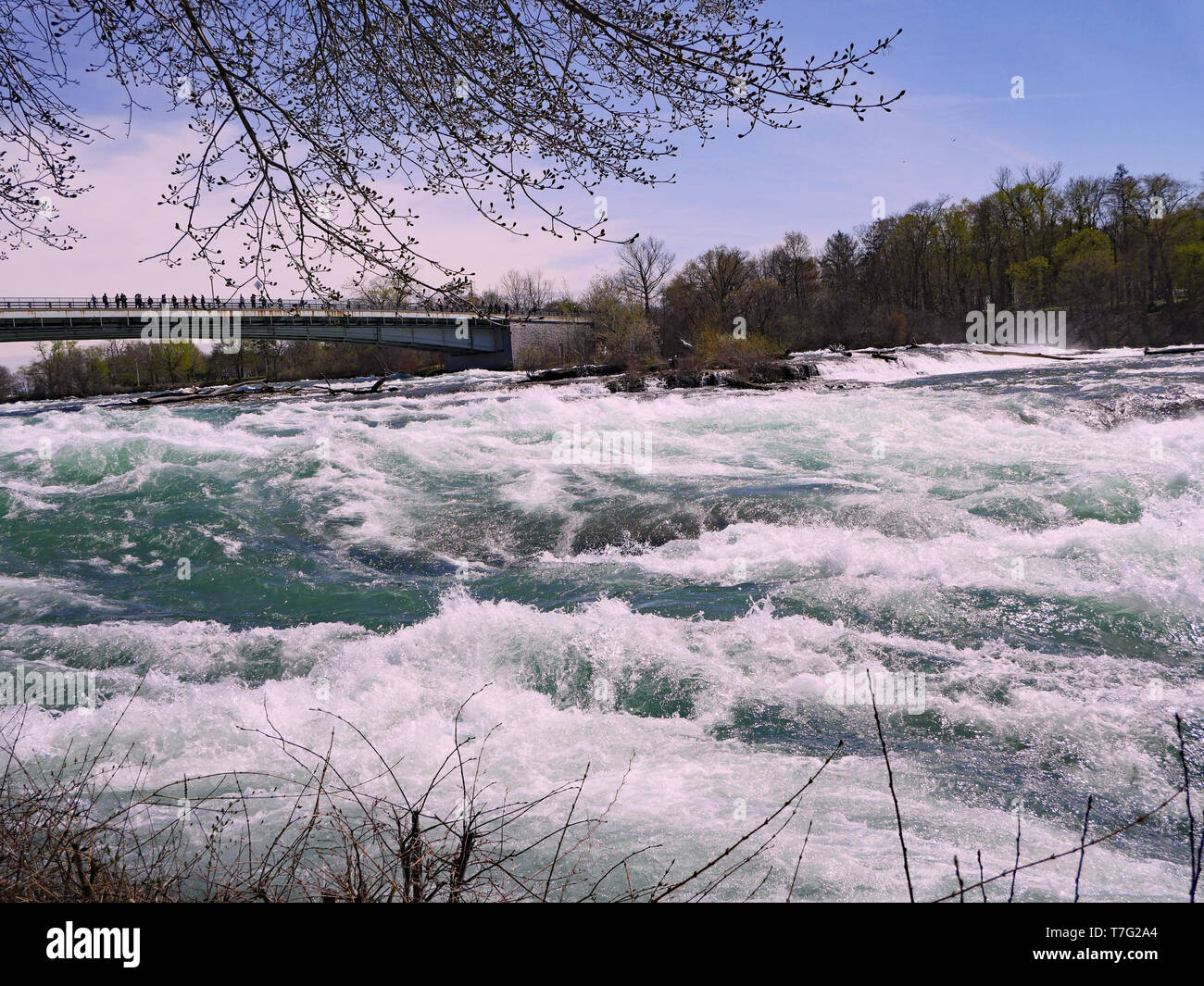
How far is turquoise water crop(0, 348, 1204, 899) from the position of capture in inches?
171

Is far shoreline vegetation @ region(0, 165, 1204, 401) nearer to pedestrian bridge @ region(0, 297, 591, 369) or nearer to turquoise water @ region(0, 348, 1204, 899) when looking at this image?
pedestrian bridge @ region(0, 297, 591, 369)

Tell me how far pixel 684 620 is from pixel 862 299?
2715 inches

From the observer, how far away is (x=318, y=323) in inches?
278

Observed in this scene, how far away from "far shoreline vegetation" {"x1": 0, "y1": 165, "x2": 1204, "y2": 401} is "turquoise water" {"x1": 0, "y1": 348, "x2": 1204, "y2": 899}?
52.8 ft

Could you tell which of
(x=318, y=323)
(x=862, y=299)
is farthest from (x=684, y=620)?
(x=862, y=299)

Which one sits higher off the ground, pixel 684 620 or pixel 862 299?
pixel 862 299

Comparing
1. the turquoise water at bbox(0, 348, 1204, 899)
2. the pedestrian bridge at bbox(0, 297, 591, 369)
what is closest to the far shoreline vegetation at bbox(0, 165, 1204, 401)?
the pedestrian bridge at bbox(0, 297, 591, 369)

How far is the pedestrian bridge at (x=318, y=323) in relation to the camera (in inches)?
214

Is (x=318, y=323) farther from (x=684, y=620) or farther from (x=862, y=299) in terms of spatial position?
(x=862, y=299)

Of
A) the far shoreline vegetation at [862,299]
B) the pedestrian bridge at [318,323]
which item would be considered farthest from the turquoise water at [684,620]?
the far shoreline vegetation at [862,299]

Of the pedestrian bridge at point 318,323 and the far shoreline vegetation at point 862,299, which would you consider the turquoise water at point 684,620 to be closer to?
the pedestrian bridge at point 318,323

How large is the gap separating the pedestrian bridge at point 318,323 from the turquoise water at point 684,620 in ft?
8.46

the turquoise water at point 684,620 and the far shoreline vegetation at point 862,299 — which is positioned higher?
the far shoreline vegetation at point 862,299

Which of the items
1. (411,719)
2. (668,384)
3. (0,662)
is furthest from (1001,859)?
(668,384)
